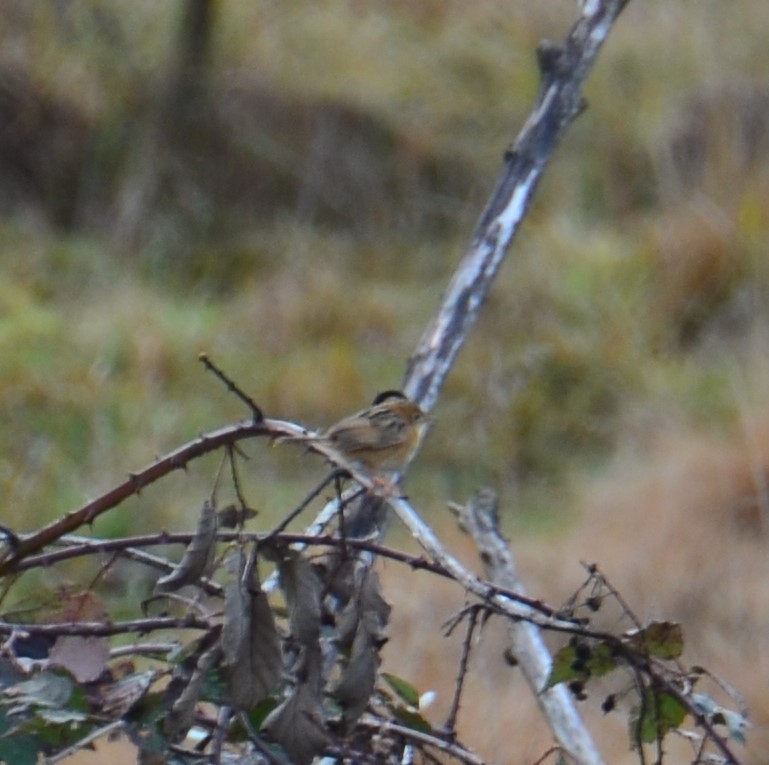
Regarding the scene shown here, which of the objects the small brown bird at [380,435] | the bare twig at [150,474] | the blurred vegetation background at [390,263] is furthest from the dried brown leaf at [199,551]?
the blurred vegetation background at [390,263]

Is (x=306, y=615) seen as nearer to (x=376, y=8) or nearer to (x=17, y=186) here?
(x=17, y=186)

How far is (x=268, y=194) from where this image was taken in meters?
6.34

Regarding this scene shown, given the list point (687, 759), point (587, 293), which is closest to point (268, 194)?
point (587, 293)

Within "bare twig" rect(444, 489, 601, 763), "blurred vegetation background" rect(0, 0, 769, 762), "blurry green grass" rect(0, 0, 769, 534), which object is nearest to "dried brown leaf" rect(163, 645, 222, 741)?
"bare twig" rect(444, 489, 601, 763)

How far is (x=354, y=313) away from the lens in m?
5.55

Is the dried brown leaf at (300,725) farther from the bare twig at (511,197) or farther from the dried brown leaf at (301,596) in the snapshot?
the bare twig at (511,197)

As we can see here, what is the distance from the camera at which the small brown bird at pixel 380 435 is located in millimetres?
1522

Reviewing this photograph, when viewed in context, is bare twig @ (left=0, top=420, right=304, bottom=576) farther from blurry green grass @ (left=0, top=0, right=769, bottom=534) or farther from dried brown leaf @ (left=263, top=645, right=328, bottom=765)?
blurry green grass @ (left=0, top=0, right=769, bottom=534)

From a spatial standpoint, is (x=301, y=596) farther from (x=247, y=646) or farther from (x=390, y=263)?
(x=390, y=263)

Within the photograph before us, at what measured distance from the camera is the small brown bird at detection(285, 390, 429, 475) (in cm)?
152

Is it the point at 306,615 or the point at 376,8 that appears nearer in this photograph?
the point at 306,615

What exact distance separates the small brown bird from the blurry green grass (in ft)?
8.23

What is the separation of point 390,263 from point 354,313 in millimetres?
602

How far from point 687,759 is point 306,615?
199 centimetres
